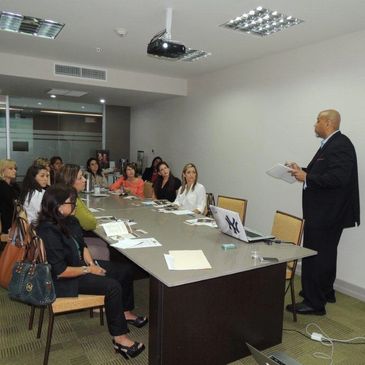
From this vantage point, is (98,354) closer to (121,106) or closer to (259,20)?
(259,20)

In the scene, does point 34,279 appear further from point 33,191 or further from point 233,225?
point 33,191

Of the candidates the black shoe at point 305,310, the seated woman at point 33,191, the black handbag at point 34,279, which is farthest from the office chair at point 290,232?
Answer: the seated woman at point 33,191

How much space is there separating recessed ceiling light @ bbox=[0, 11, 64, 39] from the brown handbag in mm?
1957

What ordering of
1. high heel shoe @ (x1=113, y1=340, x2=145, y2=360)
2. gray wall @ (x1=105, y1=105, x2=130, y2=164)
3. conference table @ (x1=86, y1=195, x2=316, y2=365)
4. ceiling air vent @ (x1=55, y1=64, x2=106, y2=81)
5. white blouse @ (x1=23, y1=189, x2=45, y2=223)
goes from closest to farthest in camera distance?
1. conference table @ (x1=86, y1=195, x2=316, y2=365)
2. high heel shoe @ (x1=113, y1=340, x2=145, y2=360)
3. white blouse @ (x1=23, y1=189, x2=45, y2=223)
4. ceiling air vent @ (x1=55, y1=64, x2=106, y2=81)
5. gray wall @ (x1=105, y1=105, x2=130, y2=164)

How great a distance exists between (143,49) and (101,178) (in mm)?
2878

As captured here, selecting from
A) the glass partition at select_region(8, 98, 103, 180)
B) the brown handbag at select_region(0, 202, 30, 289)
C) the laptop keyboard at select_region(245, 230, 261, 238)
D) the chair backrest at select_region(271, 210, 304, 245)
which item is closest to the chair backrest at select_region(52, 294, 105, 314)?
the brown handbag at select_region(0, 202, 30, 289)

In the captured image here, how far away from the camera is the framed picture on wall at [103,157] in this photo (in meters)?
7.94

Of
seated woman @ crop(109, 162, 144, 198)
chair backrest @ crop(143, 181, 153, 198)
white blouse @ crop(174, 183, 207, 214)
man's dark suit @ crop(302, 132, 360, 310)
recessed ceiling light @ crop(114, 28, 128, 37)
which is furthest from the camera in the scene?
chair backrest @ crop(143, 181, 153, 198)

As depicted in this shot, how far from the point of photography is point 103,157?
8016 millimetres

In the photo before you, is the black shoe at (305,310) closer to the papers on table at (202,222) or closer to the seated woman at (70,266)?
the papers on table at (202,222)

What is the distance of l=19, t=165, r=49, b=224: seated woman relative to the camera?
3.33 metres

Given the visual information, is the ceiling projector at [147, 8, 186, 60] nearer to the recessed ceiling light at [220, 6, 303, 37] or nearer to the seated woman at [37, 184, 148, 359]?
the recessed ceiling light at [220, 6, 303, 37]

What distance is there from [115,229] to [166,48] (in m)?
1.69

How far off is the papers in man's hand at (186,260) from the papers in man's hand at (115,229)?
2.06 feet
